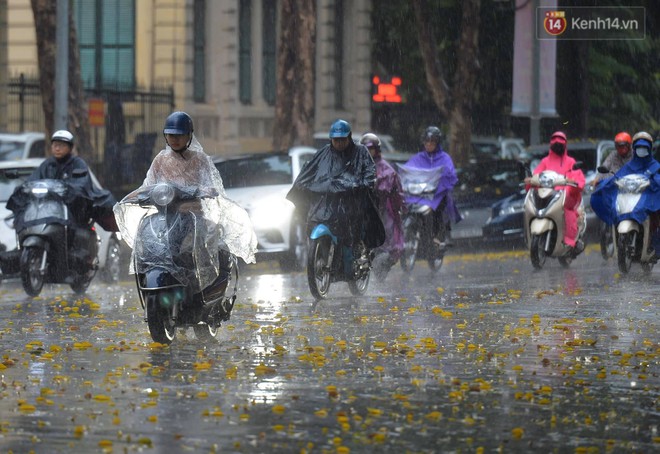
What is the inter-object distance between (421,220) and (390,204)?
6.64 feet

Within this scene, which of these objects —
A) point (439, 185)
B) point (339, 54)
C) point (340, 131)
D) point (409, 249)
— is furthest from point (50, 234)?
point (339, 54)

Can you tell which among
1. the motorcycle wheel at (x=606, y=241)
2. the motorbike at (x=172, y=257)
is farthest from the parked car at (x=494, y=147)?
the motorbike at (x=172, y=257)

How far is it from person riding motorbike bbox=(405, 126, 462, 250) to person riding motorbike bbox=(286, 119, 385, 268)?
4.64 metres

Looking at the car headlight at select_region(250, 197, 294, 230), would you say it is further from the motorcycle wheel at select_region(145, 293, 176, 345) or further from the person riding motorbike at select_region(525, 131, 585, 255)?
the motorcycle wheel at select_region(145, 293, 176, 345)

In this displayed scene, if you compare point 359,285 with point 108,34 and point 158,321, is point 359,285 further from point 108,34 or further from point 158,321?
point 108,34

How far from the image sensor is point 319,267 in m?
16.8

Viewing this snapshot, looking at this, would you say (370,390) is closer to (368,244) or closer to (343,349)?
(343,349)

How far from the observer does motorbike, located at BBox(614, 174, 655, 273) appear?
20.2 meters

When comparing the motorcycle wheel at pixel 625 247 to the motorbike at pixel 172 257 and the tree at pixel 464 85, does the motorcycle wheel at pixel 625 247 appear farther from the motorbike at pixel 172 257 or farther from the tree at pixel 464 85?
the tree at pixel 464 85

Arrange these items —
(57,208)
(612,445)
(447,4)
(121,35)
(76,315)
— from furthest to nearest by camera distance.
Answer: (447,4)
(121,35)
(57,208)
(76,315)
(612,445)

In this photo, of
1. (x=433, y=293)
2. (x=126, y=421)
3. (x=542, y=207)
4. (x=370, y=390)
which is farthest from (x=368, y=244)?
(x=126, y=421)

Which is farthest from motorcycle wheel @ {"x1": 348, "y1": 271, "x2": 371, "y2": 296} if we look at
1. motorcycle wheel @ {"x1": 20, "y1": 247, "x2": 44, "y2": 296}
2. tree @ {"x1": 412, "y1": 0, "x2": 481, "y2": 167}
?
tree @ {"x1": 412, "y1": 0, "x2": 481, "y2": 167}

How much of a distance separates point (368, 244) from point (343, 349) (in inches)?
209

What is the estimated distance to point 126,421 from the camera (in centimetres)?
920
